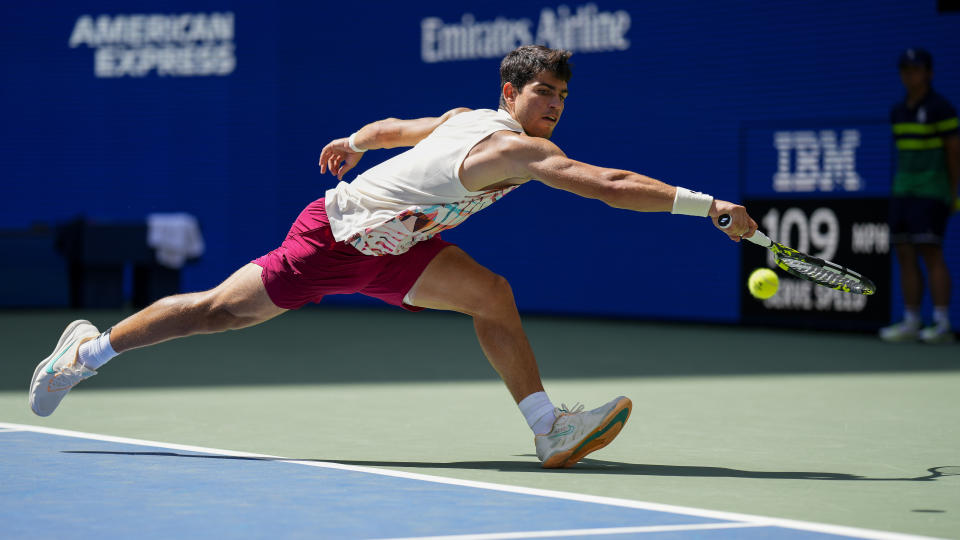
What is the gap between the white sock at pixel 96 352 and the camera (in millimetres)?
6043

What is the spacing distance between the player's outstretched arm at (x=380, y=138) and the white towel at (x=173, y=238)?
35.2 feet

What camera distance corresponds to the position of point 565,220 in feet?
51.5

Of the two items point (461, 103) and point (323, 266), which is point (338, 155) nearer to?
point (323, 266)

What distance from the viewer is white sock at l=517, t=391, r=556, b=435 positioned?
574 cm

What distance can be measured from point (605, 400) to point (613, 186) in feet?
10.3

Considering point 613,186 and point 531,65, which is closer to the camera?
point 613,186

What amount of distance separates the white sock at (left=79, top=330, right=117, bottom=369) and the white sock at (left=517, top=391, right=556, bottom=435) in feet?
5.63

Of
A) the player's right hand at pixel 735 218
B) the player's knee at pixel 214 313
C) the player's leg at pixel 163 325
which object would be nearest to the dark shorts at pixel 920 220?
the player's right hand at pixel 735 218

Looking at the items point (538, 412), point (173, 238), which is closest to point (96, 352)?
point (538, 412)

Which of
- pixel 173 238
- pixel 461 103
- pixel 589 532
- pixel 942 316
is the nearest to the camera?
pixel 589 532

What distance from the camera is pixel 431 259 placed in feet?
19.4

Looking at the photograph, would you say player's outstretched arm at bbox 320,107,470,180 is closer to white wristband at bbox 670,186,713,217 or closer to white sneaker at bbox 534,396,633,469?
white wristband at bbox 670,186,713,217

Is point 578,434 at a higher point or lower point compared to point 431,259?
lower

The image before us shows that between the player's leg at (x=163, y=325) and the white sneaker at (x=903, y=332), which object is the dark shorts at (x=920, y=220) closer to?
the white sneaker at (x=903, y=332)
